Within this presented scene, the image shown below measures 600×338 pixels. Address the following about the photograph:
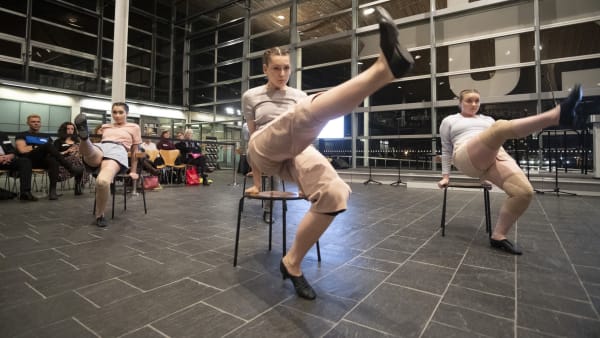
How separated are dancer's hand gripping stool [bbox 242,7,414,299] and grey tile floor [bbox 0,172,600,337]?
10.4 inches

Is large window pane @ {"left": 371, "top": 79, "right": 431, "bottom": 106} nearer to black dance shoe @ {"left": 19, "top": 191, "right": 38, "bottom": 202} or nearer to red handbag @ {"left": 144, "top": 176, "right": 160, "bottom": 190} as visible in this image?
red handbag @ {"left": 144, "top": 176, "right": 160, "bottom": 190}

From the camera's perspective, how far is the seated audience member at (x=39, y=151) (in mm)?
4203

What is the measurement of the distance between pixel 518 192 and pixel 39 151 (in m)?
5.54

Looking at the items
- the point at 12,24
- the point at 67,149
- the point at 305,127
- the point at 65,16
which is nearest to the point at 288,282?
the point at 305,127

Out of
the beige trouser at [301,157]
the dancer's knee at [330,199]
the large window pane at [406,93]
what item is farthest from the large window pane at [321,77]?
the dancer's knee at [330,199]

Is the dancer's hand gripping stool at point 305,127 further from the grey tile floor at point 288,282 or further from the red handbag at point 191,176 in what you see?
the red handbag at point 191,176

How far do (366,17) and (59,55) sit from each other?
31.3 feet

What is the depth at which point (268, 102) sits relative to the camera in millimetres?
1688

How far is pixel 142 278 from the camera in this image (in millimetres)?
1553

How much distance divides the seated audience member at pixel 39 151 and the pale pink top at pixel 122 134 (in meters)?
1.89

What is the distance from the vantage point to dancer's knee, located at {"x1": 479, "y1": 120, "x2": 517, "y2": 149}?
1720 mm

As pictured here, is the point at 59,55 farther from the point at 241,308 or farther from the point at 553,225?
the point at 553,225

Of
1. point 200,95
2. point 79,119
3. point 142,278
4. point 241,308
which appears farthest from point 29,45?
point 241,308

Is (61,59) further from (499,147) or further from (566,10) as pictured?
(566,10)
